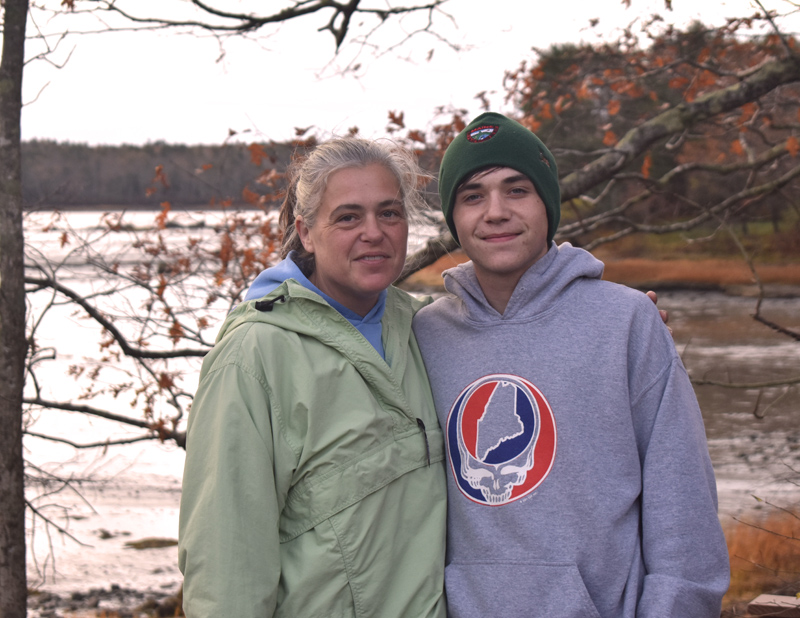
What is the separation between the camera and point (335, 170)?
2.01 metres

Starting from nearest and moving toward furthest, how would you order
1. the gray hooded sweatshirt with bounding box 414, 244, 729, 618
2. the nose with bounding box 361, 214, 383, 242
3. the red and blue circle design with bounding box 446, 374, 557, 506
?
the gray hooded sweatshirt with bounding box 414, 244, 729, 618 < the red and blue circle design with bounding box 446, 374, 557, 506 < the nose with bounding box 361, 214, 383, 242

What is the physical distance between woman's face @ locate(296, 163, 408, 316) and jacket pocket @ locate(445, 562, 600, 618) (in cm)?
77

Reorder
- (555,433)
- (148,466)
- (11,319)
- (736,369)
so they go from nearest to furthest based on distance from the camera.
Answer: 1. (555,433)
2. (11,319)
3. (148,466)
4. (736,369)

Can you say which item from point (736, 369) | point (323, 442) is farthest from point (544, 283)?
point (736, 369)

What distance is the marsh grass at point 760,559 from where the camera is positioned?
18.0 ft

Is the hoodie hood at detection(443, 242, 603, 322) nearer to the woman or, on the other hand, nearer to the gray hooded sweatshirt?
the gray hooded sweatshirt

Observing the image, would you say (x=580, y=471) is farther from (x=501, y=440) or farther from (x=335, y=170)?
(x=335, y=170)

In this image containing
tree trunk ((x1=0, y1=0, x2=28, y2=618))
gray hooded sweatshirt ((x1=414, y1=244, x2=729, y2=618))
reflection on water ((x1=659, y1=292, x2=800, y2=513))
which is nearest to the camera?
gray hooded sweatshirt ((x1=414, y1=244, x2=729, y2=618))

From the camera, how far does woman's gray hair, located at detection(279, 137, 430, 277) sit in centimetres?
202

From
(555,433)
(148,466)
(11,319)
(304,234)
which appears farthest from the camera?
(148,466)

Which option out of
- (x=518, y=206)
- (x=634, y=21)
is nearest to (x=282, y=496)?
(x=518, y=206)

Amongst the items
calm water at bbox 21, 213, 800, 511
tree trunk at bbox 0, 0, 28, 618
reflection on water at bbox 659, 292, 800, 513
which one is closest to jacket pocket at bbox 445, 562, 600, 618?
calm water at bbox 21, 213, 800, 511

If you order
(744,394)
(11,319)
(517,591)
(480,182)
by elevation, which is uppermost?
(480,182)

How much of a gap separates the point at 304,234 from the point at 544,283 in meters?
0.68
